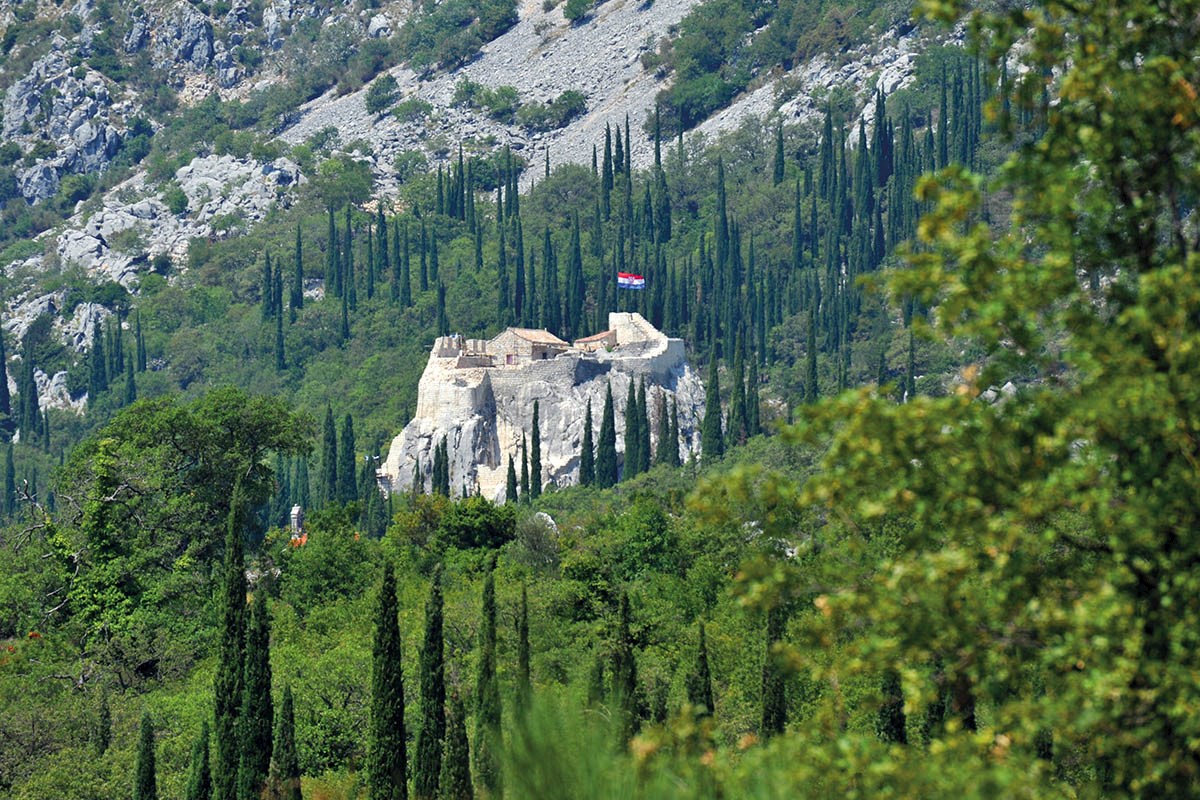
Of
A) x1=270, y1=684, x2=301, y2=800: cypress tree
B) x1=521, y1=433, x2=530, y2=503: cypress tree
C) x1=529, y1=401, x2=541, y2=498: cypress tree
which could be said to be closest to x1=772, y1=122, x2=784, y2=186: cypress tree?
x1=529, y1=401, x2=541, y2=498: cypress tree

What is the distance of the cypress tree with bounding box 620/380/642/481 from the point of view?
77.5 m

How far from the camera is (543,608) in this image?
51031 mm

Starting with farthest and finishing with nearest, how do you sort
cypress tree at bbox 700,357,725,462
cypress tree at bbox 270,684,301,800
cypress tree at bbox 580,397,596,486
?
1. cypress tree at bbox 580,397,596,486
2. cypress tree at bbox 700,357,725,462
3. cypress tree at bbox 270,684,301,800

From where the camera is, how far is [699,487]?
13539 mm

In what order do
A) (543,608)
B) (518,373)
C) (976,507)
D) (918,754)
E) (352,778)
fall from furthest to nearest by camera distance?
(518,373)
(543,608)
(352,778)
(918,754)
(976,507)

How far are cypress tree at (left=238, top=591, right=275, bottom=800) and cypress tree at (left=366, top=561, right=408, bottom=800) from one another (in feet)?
6.86

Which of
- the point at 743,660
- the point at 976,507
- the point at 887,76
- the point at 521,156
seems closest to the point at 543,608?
the point at 743,660

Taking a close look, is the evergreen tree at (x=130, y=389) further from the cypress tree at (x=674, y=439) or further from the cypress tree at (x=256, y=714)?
the cypress tree at (x=256, y=714)

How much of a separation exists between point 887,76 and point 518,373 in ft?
164

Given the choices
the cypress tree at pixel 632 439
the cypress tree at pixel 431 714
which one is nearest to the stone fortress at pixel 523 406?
the cypress tree at pixel 632 439

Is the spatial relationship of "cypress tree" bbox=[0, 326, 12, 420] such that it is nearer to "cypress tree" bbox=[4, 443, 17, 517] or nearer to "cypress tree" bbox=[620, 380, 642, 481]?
"cypress tree" bbox=[4, 443, 17, 517]

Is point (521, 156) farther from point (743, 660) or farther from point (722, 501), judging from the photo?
point (722, 501)

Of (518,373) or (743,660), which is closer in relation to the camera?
(743,660)

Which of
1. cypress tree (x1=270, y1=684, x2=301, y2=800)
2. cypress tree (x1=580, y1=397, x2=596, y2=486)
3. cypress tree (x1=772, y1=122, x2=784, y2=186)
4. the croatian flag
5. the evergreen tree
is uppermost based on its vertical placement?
cypress tree (x1=772, y1=122, x2=784, y2=186)
